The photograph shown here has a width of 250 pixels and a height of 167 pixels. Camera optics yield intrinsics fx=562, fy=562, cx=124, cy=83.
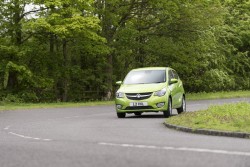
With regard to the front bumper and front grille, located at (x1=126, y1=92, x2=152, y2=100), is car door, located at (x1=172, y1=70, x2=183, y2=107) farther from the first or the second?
front grille, located at (x1=126, y1=92, x2=152, y2=100)

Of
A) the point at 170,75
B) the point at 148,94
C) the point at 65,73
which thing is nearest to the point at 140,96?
the point at 148,94

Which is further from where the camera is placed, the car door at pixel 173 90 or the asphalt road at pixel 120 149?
the car door at pixel 173 90

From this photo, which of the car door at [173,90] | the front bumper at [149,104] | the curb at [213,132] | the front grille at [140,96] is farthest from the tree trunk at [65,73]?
the curb at [213,132]

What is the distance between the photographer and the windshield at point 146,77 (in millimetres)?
21312

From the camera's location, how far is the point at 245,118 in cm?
1627

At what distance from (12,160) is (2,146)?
88.8 inches

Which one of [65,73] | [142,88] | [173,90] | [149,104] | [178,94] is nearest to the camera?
[149,104]

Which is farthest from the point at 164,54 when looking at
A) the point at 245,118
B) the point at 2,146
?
the point at 2,146

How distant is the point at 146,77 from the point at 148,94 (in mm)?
1441

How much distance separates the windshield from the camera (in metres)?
21.3

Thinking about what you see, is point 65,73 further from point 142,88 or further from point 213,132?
point 213,132

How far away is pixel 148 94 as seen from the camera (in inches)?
799

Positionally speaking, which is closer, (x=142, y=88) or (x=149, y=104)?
(x=149, y=104)

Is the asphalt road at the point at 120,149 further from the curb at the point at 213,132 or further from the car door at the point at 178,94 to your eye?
the car door at the point at 178,94
